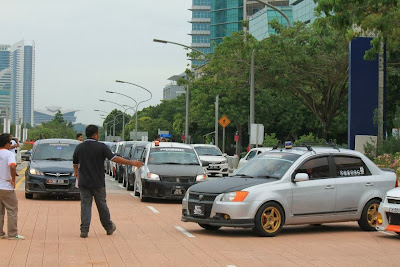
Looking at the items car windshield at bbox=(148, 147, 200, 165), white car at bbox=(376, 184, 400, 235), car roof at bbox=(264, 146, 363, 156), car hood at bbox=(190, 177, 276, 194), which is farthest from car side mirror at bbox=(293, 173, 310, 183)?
car windshield at bbox=(148, 147, 200, 165)

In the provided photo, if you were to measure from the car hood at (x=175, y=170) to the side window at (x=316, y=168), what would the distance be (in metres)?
7.43

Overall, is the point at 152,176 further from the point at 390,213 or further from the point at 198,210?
the point at 390,213

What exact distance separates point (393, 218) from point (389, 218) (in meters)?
0.09

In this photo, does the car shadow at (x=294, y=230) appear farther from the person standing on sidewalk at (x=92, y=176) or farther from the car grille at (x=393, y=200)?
the person standing on sidewalk at (x=92, y=176)

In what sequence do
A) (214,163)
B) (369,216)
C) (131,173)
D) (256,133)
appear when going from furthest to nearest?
(256,133) < (214,163) < (131,173) < (369,216)

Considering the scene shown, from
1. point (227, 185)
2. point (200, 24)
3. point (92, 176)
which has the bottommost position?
point (227, 185)

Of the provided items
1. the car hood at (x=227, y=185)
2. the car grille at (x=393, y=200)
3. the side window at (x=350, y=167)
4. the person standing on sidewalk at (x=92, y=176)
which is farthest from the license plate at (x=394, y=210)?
the person standing on sidewalk at (x=92, y=176)

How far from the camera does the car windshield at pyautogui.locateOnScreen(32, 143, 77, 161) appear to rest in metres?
23.6

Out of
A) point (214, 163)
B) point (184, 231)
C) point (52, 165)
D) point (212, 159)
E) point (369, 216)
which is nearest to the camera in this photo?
point (184, 231)

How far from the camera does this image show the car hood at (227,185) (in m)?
14.1

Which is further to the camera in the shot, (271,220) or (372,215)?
(372,215)

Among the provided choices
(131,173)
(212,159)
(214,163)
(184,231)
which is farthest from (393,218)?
(212,159)

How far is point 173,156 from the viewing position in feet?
77.6

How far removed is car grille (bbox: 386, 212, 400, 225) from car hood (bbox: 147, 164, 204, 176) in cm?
869
